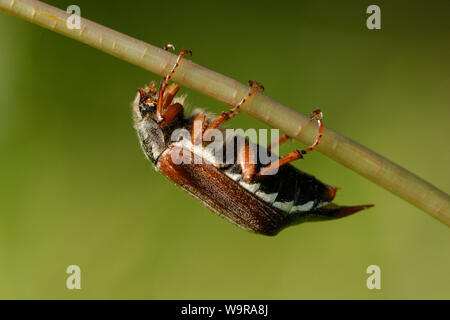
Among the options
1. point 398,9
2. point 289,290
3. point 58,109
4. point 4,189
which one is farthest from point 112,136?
point 398,9

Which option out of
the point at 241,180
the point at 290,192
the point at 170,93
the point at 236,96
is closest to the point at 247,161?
the point at 241,180

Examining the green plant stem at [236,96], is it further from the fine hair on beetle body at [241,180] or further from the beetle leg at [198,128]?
the beetle leg at [198,128]

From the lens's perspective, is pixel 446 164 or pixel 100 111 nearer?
pixel 446 164

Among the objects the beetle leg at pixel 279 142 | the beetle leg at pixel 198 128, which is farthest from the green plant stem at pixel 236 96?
the beetle leg at pixel 279 142

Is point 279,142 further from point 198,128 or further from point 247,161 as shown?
point 198,128

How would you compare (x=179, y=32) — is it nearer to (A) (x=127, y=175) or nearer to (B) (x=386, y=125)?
(A) (x=127, y=175)

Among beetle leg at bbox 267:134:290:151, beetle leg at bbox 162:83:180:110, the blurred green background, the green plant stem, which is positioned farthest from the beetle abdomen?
the blurred green background
